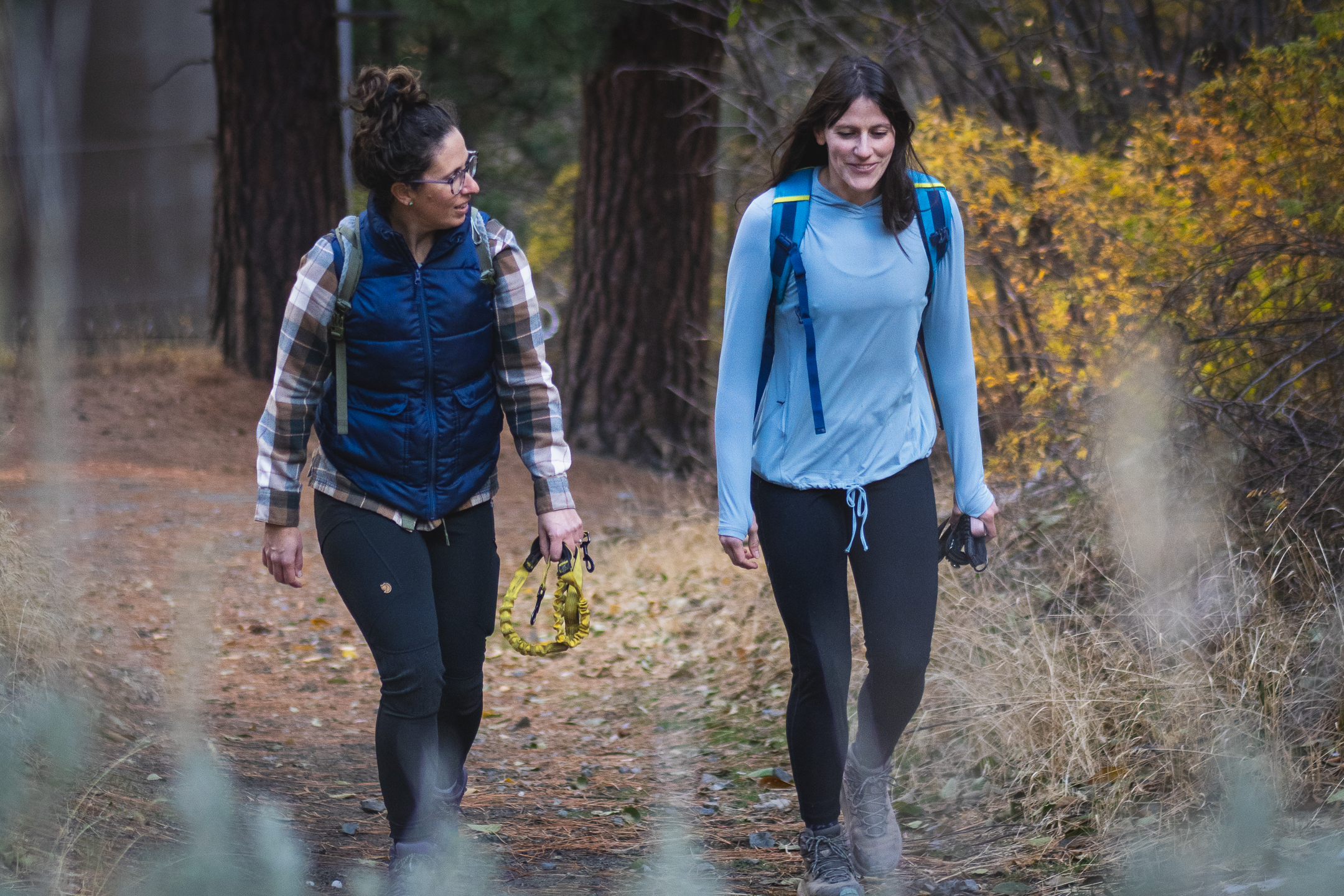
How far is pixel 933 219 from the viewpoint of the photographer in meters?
3.32

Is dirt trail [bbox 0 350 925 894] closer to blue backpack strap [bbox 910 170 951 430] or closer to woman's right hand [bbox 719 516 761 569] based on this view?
woman's right hand [bbox 719 516 761 569]

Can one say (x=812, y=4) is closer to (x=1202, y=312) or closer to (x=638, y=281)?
(x=638, y=281)

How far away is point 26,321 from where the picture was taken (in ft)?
41.1

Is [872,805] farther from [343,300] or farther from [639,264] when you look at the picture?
[639,264]

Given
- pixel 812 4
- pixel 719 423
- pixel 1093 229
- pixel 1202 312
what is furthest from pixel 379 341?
pixel 812 4

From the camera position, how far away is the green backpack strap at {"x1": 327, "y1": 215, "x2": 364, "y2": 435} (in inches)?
126

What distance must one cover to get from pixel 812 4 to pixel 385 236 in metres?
7.15

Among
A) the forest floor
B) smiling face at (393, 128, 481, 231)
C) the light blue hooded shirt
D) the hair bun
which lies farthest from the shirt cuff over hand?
the hair bun

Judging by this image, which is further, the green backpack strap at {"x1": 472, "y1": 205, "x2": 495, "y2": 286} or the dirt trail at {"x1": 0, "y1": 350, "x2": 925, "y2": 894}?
the dirt trail at {"x1": 0, "y1": 350, "x2": 925, "y2": 894}

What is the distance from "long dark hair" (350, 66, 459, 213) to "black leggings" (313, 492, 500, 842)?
0.81m

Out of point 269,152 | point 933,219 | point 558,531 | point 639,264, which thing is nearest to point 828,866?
point 558,531

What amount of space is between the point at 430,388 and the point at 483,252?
0.38 meters

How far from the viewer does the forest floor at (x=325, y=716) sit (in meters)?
3.80

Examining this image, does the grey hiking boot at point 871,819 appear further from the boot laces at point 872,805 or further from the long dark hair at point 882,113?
the long dark hair at point 882,113
